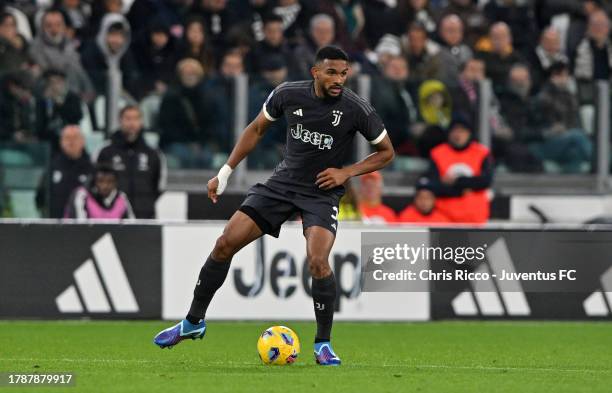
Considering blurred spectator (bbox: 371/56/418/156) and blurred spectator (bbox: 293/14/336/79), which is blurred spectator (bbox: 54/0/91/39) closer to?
blurred spectator (bbox: 293/14/336/79)

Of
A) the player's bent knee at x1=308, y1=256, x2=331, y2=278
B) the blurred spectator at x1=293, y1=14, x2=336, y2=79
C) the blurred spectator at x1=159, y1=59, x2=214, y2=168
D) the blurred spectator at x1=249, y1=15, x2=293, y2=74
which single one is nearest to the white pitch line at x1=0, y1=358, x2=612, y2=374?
the player's bent knee at x1=308, y1=256, x2=331, y2=278

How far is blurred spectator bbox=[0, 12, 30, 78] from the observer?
1666cm

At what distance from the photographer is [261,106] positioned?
17.1m

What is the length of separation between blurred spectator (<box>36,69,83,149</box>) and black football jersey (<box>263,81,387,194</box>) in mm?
6303

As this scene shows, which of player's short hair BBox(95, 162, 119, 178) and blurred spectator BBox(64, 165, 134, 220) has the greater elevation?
player's short hair BBox(95, 162, 119, 178)

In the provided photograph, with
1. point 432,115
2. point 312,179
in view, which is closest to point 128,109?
point 432,115

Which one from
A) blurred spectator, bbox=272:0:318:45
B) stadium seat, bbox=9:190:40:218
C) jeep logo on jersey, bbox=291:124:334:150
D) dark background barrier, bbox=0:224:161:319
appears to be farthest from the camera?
blurred spectator, bbox=272:0:318:45

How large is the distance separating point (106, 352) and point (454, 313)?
495 cm

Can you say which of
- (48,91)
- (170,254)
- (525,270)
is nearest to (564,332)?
(525,270)

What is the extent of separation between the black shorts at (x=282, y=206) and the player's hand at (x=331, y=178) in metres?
0.18

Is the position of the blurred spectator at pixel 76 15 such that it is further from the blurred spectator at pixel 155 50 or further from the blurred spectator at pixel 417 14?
the blurred spectator at pixel 417 14

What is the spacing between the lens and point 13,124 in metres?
16.6

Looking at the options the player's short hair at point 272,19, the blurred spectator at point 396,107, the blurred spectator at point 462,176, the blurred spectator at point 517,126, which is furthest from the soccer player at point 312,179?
the blurred spectator at point 517,126

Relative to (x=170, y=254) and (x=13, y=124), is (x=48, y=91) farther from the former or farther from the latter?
(x=170, y=254)
